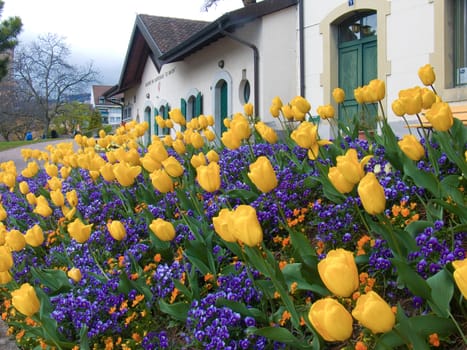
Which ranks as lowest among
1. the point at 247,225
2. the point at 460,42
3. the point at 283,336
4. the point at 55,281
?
the point at 55,281

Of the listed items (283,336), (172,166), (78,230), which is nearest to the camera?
(283,336)

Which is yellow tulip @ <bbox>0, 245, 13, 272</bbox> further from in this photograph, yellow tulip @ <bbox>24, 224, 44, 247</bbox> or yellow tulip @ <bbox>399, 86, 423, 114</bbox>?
yellow tulip @ <bbox>399, 86, 423, 114</bbox>

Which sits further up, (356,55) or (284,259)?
(356,55)

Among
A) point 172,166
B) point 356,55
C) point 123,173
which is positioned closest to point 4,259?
point 123,173

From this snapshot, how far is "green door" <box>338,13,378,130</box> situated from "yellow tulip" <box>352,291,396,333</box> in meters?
8.00

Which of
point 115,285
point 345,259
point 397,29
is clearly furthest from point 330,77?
point 345,259

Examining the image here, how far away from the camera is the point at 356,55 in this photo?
9.19 m

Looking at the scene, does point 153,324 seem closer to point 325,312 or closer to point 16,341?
point 16,341

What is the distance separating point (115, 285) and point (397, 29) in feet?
22.9

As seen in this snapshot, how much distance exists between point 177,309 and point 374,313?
135 cm

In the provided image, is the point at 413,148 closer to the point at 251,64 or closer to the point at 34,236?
the point at 34,236

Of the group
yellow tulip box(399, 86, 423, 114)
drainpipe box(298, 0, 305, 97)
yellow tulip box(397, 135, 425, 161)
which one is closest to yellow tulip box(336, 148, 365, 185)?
yellow tulip box(397, 135, 425, 161)

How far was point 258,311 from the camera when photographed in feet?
7.02

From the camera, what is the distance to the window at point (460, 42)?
23.5 feet
